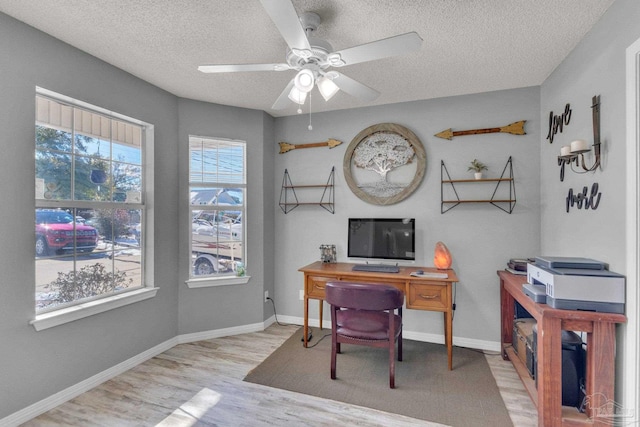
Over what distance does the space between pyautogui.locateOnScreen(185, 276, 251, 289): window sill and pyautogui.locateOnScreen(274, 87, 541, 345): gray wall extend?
2.81ft

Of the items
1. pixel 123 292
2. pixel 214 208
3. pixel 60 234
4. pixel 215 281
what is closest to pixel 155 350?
pixel 123 292

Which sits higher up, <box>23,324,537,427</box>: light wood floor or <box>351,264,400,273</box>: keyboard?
<box>351,264,400,273</box>: keyboard

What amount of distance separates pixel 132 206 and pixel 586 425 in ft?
11.6

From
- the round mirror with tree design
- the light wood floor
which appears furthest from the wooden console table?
the round mirror with tree design

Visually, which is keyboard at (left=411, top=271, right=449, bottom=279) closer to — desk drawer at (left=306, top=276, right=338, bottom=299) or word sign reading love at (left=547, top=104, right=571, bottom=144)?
desk drawer at (left=306, top=276, right=338, bottom=299)

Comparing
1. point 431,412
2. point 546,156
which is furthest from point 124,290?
point 546,156

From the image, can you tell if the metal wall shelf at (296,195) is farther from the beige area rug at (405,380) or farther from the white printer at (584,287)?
the white printer at (584,287)

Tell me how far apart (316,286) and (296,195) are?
3.92 ft

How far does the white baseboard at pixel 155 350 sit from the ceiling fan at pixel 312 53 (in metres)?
2.39

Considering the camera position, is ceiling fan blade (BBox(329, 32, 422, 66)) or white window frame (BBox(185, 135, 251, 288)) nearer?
ceiling fan blade (BBox(329, 32, 422, 66))

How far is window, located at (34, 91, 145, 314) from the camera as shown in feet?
6.92

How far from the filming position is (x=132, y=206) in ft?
8.91

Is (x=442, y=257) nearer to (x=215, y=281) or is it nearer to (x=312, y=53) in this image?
(x=312, y=53)

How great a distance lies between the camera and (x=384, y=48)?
4.85 ft
